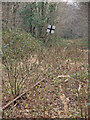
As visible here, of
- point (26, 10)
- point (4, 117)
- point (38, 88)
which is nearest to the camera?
point (4, 117)

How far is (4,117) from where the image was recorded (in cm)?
323

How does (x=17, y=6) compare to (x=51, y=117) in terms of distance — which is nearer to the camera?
(x=51, y=117)

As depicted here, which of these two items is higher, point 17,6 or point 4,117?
point 17,6

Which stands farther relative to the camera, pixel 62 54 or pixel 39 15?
pixel 39 15

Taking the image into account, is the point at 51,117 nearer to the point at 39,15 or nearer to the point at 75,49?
the point at 75,49

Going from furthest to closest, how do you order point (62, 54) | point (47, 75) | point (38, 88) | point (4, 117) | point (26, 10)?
point (26, 10) < point (62, 54) < point (47, 75) < point (38, 88) < point (4, 117)

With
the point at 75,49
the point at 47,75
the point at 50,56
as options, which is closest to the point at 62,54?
the point at 75,49

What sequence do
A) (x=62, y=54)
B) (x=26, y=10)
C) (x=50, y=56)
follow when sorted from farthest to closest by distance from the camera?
(x=26, y=10)
(x=62, y=54)
(x=50, y=56)

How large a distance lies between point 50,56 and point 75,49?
97.9 inches

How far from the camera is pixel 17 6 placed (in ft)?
37.2

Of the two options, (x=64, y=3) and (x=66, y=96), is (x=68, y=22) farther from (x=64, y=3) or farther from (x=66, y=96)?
(x=66, y=96)

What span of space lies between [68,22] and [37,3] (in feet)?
11.3

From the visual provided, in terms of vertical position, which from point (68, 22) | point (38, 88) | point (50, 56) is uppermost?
point (68, 22)

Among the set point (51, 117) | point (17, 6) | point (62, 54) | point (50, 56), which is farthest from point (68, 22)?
point (51, 117)
